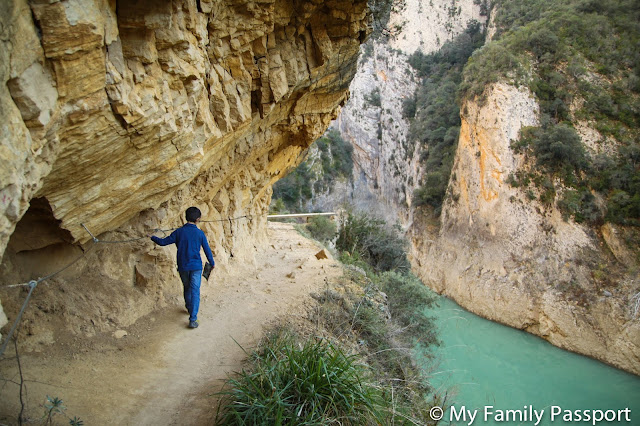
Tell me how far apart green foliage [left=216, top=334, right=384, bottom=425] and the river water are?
9517mm

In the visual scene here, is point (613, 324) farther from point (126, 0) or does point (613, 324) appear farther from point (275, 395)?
point (126, 0)

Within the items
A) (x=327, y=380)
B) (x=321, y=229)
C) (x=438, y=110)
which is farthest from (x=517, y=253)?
(x=327, y=380)

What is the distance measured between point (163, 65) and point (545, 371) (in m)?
19.0

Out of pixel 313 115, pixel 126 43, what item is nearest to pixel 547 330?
pixel 313 115

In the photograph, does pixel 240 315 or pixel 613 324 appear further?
pixel 613 324

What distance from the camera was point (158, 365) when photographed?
4031 millimetres

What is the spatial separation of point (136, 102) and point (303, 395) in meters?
2.92

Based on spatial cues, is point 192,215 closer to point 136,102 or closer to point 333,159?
point 136,102

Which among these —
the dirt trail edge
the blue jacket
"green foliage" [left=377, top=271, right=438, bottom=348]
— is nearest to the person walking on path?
the blue jacket

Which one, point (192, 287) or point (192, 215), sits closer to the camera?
point (192, 287)

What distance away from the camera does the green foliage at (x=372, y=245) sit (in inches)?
564

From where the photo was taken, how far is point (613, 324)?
57.8 ft

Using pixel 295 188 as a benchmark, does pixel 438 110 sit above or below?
above


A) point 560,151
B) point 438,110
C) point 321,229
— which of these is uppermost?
point 438,110
